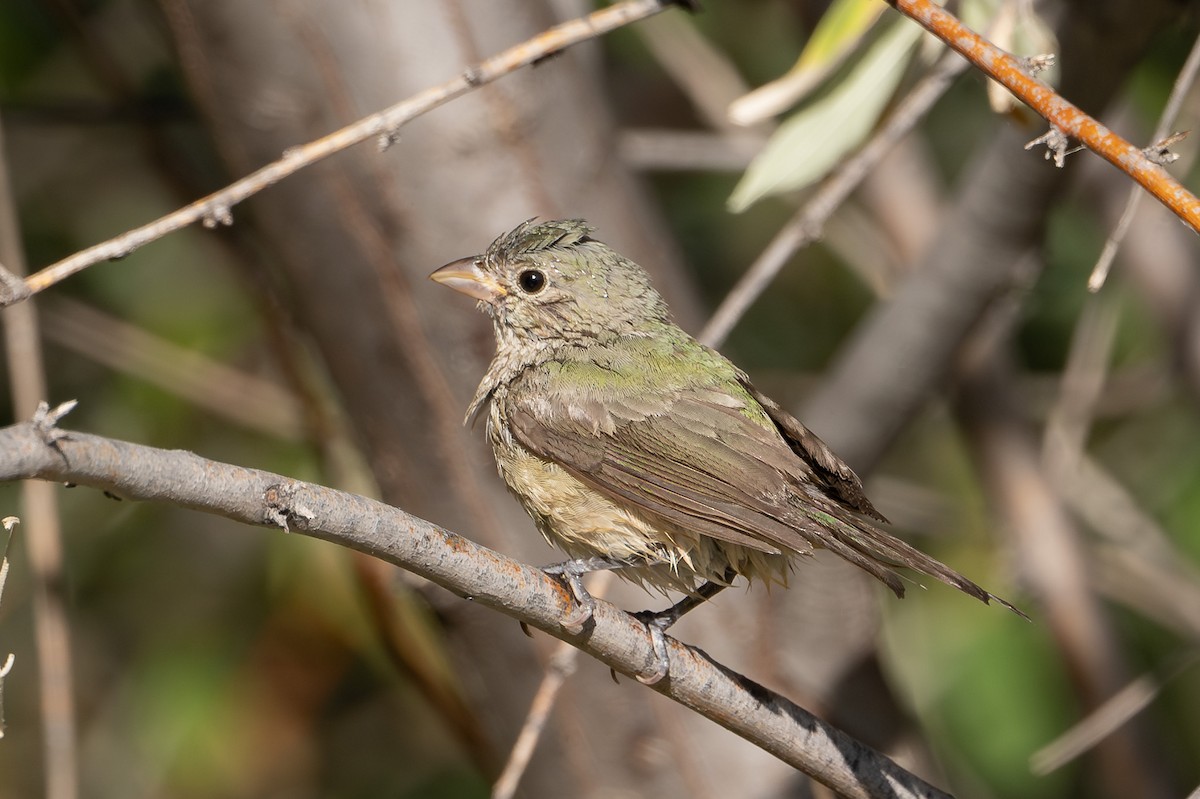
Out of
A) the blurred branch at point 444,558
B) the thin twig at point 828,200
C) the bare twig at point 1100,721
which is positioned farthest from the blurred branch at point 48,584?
the bare twig at point 1100,721

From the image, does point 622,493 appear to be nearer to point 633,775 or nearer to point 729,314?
point 729,314

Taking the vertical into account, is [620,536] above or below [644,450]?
below

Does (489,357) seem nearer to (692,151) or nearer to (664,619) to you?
(664,619)

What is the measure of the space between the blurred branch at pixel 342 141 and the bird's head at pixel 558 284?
0.87 m

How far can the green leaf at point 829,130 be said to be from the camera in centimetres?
→ 320

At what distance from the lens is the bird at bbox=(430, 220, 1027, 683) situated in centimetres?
275

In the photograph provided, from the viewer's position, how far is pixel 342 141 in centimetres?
254

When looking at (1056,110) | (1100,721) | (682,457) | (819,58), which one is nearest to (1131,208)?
(1056,110)

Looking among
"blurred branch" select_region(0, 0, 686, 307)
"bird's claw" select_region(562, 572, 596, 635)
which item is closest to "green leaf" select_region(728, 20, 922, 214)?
"blurred branch" select_region(0, 0, 686, 307)

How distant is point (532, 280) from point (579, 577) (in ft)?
3.36

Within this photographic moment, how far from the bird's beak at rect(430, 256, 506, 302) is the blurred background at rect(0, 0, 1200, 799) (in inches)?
12.0

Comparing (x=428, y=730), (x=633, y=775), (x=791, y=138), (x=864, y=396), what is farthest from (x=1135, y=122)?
(x=428, y=730)

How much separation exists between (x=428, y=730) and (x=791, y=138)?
3476mm

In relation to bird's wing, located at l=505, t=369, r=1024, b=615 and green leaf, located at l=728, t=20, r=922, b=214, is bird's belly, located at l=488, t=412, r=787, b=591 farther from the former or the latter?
green leaf, located at l=728, t=20, r=922, b=214
